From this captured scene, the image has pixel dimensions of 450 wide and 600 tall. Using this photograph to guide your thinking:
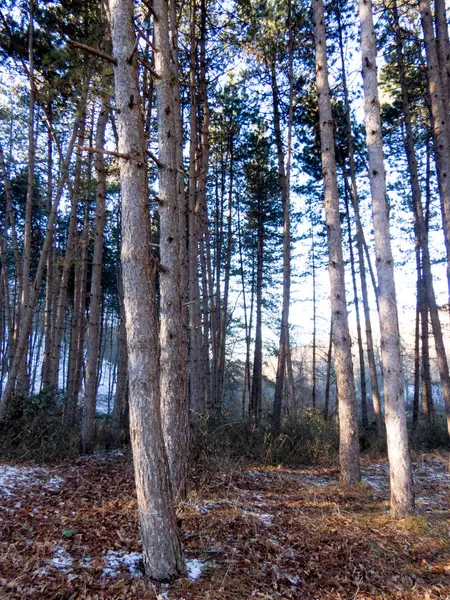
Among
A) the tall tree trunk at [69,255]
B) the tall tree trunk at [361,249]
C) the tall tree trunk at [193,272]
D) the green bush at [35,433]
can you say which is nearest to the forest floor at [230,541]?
the green bush at [35,433]

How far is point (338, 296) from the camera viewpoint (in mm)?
6574

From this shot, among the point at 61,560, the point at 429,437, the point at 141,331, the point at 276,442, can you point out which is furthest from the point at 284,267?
the point at 61,560

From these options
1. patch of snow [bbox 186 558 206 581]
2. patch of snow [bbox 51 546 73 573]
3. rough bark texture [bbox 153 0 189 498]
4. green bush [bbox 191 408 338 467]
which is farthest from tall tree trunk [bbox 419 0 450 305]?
patch of snow [bbox 51 546 73 573]

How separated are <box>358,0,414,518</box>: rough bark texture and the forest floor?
0.46m

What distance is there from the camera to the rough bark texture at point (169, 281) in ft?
16.6

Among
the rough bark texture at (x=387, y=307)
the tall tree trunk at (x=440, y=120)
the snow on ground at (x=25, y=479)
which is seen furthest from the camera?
the tall tree trunk at (x=440, y=120)

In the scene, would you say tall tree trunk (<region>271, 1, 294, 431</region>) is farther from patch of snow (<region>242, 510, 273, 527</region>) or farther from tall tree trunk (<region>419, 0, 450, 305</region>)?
patch of snow (<region>242, 510, 273, 527</region>)

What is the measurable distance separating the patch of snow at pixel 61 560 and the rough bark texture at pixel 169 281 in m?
1.80

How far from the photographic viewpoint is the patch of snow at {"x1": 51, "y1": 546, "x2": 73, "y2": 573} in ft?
10.2

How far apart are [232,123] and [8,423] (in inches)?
447

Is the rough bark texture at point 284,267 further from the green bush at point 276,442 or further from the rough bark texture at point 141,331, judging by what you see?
the rough bark texture at point 141,331

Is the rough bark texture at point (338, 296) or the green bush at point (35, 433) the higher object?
the rough bark texture at point (338, 296)

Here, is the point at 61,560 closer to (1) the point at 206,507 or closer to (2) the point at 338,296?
(1) the point at 206,507

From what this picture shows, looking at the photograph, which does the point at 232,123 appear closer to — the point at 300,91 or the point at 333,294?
the point at 300,91
